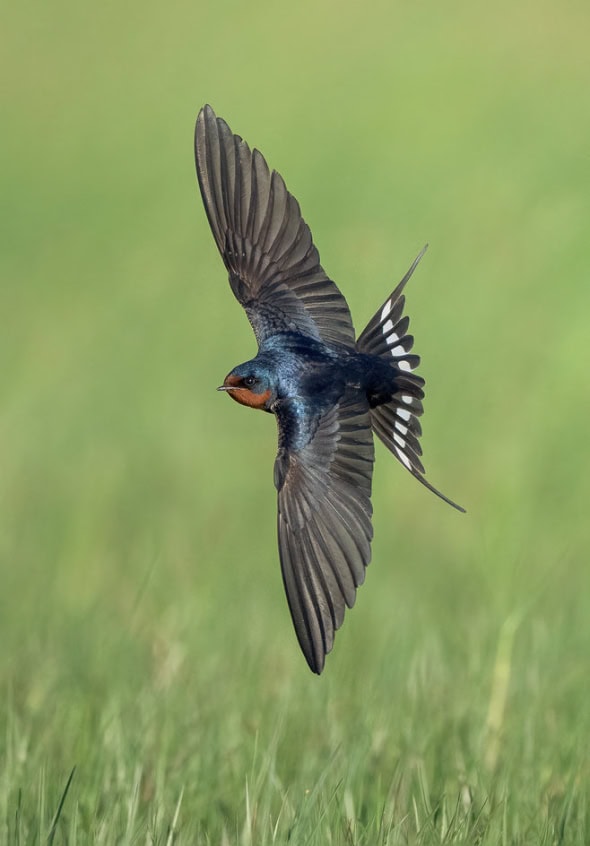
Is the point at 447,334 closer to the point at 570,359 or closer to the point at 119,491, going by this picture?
the point at 570,359

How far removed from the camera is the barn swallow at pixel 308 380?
2.39 metres

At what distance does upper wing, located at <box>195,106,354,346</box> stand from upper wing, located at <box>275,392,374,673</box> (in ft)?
0.81

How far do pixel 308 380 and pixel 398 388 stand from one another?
6.6 inches

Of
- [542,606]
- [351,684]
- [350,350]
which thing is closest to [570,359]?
[542,606]

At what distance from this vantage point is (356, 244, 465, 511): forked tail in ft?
8.82

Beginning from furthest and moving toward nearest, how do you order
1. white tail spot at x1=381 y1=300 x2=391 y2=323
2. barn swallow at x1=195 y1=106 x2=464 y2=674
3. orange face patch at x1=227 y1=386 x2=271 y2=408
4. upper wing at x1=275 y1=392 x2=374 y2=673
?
white tail spot at x1=381 y1=300 x2=391 y2=323, orange face patch at x1=227 y1=386 x2=271 y2=408, barn swallow at x1=195 y1=106 x2=464 y2=674, upper wing at x1=275 y1=392 x2=374 y2=673

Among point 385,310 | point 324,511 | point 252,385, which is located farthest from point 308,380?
point 385,310

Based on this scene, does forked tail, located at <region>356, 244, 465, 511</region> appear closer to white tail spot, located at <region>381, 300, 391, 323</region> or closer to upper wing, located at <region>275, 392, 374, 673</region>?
white tail spot, located at <region>381, 300, 391, 323</region>

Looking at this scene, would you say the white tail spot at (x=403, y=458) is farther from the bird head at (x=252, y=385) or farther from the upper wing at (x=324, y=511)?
the bird head at (x=252, y=385)

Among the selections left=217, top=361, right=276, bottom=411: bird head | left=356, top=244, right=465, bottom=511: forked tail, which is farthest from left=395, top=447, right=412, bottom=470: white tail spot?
left=217, top=361, right=276, bottom=411: bird head

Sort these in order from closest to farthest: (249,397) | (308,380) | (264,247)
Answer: (249,397) → (308,380) → (264,247)

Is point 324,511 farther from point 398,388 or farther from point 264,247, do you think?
point 264,247

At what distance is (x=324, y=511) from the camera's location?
2529 mm

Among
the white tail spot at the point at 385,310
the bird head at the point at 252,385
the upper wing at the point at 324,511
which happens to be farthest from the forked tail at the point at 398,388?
the bird head at the point at 252,385
